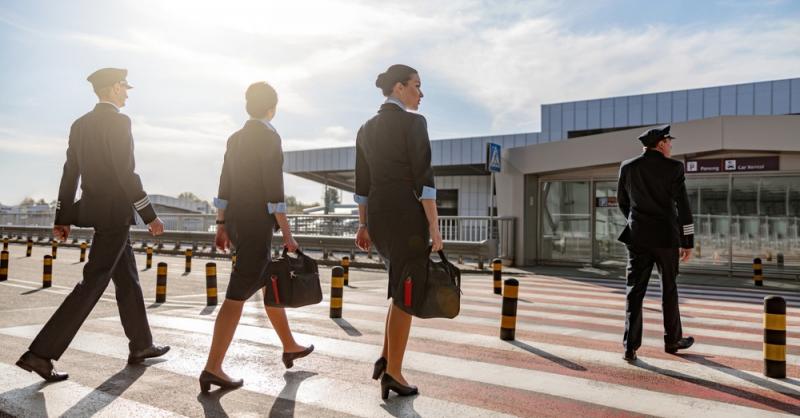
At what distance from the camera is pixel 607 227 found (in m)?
17.8

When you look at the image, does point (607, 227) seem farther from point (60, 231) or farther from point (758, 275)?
point (60, 231)

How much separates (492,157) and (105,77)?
1316 cm

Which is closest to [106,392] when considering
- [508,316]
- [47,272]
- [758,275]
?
[508,316]

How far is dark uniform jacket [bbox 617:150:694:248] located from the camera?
17.5 feet

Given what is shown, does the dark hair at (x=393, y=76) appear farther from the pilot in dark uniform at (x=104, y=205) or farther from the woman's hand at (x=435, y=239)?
the pilot in dark uniform at (x=104, y=205)

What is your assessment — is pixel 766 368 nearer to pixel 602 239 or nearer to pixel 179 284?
pixel 179 284

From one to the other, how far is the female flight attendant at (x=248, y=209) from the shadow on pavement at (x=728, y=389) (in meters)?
2.87

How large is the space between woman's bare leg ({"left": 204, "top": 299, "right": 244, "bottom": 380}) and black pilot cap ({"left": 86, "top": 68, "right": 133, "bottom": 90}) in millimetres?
1880

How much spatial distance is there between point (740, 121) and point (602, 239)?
4.65 m

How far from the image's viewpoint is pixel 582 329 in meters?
6.99

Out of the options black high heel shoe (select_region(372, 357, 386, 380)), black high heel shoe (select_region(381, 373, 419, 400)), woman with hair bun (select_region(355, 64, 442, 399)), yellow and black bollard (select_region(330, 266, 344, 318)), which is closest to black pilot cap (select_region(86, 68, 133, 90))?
woman with hair bun (select_region(355, 64, 442, 399))

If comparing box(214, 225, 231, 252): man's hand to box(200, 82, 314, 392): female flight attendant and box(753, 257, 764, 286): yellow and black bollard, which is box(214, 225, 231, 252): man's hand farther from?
box(753, 257, 764, 286): yellow and black bollard

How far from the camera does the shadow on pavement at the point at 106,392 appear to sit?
12.1ft

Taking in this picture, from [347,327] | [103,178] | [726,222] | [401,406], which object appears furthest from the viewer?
[726,222]
